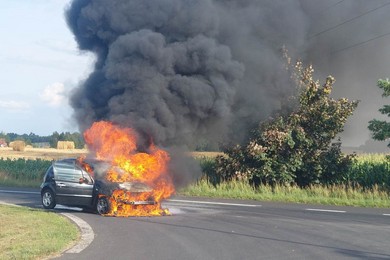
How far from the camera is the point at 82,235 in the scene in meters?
11.1

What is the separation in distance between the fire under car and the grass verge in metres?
7.94

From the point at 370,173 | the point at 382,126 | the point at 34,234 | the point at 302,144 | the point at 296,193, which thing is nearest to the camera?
the point at 34,234

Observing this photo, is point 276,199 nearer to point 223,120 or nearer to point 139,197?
point 223,120

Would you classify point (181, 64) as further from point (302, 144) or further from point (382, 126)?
point (382, 126)

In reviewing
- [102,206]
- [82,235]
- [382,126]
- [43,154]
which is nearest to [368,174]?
[382,126]

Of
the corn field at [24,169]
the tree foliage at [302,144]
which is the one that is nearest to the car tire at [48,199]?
the tree foliage at [302,144]

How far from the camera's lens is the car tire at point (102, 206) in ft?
48.8

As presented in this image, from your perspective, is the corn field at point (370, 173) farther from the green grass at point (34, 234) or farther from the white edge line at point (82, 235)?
the green grass at point (34, 234)

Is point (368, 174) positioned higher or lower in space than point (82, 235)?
higher

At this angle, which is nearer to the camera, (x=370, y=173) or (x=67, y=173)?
(x=67, y=173)

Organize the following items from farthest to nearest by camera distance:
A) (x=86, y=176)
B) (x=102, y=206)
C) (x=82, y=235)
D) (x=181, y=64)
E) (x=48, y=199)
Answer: (x=181, y=64) < (x=48, y=199) < (x=86, y=176) < (x=102, y=206) < (x=82, y=235)

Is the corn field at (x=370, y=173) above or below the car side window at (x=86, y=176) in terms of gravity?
above

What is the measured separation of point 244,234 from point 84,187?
568 centimetres

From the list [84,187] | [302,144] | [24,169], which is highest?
[302,144]
